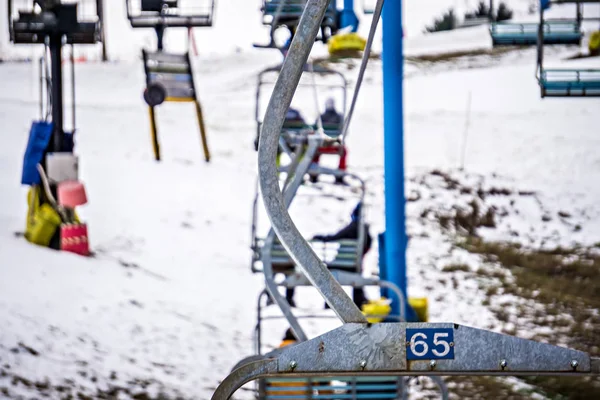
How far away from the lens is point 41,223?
26.6ft

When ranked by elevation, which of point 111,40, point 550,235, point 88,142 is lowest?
point 550,235

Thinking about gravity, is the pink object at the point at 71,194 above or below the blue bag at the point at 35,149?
below

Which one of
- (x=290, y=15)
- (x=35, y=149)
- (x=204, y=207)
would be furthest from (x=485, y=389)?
(x=204, y=207)

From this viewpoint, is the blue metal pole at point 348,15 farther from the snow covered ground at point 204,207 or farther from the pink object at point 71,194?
the pink object at point 71,194

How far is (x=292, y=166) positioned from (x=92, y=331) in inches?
84.6

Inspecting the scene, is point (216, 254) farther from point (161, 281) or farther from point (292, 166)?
point (292, 166)

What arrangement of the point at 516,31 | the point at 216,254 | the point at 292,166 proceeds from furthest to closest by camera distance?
the point at 216,254 < the point at 516,31 < the point at 292,166

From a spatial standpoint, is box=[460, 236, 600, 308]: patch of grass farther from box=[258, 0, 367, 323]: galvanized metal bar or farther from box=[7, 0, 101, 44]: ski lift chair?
box=[258, 0, 367, 323]: galvanized metal bar

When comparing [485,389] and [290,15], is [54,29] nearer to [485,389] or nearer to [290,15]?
[290,15]

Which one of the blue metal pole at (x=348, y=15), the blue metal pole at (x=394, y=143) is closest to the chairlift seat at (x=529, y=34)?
the blue metal pole at (x=394, y=143)

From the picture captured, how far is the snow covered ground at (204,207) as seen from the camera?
6.23 metres

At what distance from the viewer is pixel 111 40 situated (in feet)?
55.2

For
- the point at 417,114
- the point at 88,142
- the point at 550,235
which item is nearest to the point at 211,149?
the point at 88,142

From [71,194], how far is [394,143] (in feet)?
9.95
